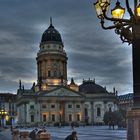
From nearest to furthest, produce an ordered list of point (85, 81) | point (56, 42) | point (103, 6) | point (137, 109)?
point (137, 109) → point (103, 6) → point (56, 42) → point (85, 81)

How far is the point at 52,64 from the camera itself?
449 feet

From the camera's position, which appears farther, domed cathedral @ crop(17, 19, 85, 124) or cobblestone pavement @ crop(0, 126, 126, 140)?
domed cathedral @ crop(17, 19, 85, 124)

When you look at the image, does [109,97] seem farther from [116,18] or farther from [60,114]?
[116,18]

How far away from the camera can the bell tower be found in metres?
136

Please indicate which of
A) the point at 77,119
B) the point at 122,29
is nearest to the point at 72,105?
the point at 77,119

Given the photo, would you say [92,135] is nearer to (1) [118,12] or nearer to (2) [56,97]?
(1) [118,12]

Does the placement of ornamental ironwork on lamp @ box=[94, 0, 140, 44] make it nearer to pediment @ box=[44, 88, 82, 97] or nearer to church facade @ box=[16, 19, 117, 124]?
church facade @ box=[16, 19, 117, 124]

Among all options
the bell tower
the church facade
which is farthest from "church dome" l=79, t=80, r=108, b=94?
the bell tower

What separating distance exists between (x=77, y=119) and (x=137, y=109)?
127 meters

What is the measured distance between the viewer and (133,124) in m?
11.1

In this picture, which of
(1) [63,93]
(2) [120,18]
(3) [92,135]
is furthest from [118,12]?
(1) [63,93]

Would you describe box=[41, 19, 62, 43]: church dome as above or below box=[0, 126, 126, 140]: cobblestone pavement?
above

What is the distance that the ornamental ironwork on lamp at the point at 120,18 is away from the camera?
38.1 feet

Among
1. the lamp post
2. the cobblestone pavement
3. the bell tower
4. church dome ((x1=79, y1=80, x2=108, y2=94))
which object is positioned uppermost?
the bell tower
